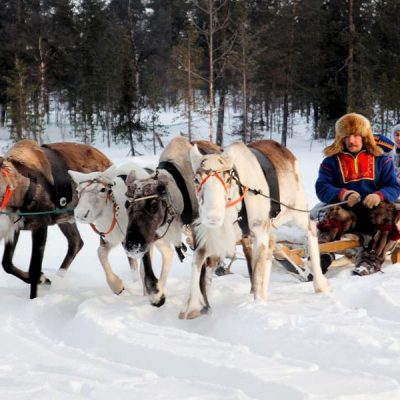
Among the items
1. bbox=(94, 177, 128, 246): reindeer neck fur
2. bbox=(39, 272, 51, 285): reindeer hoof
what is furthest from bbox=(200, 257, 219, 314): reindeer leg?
bbox=(39, 272, 51, 285): reindeer hoof

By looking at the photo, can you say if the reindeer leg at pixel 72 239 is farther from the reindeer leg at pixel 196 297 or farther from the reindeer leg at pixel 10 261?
the reindeer leg at pixel 196 297

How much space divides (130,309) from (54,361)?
1.24 meters

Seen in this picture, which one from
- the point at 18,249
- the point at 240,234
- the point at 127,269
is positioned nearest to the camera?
the point at 240,234

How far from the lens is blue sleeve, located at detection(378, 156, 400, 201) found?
615cm

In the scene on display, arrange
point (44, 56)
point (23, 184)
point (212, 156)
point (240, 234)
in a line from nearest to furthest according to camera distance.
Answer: point (212, 156) < point (240, 234) < point (23, 184) < point (44, 56)

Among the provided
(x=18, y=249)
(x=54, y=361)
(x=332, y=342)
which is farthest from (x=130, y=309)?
(x=18, y=249)

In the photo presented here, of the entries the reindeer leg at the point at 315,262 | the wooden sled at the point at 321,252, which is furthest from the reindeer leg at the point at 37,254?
the reindeer leg at the point at 315,262

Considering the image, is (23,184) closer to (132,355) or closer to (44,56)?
(132,355)

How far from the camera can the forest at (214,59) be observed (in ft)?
96.5

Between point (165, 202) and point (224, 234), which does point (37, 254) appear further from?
point (224, 234)

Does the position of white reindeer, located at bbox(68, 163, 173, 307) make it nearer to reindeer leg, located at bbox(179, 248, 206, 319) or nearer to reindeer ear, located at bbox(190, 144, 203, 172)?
reindeer leg, located at bbox(179, 248, 206, 319)

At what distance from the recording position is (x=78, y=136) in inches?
1481

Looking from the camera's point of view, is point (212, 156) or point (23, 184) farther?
point (23, 184)

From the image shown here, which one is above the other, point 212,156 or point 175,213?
point 212,156
